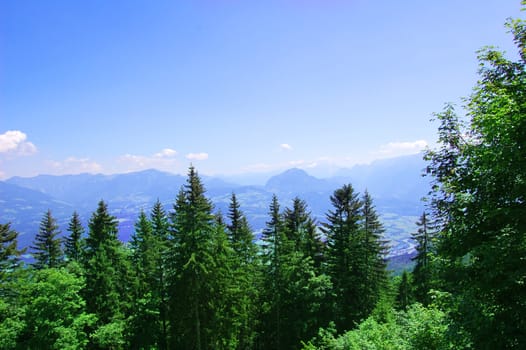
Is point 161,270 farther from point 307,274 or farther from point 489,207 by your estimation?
point 489,207

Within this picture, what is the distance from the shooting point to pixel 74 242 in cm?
3034

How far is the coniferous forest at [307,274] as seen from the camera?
23.0 feet

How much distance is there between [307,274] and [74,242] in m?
24.0

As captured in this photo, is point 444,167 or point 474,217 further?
point 444,167

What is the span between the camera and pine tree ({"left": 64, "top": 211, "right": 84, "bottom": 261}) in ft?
98.4

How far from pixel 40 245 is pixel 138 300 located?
11456mm

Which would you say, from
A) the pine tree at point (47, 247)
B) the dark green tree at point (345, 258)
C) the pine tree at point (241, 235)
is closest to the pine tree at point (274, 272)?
the pine tree at point (241, 235)

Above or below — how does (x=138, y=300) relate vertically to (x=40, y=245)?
below

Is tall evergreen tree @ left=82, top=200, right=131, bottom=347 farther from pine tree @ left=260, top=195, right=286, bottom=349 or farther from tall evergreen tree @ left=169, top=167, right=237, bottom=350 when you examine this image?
pine tree @ left=260, top=195, right=286, bottom=349

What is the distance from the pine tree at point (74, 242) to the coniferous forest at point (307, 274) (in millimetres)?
226

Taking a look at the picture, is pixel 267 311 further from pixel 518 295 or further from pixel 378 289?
pixel 518 295

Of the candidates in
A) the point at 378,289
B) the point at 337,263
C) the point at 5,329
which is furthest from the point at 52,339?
the point at 378,289

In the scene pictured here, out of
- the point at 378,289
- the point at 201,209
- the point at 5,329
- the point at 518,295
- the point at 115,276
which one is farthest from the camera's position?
the point at 378,289

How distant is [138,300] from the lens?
27.9m
